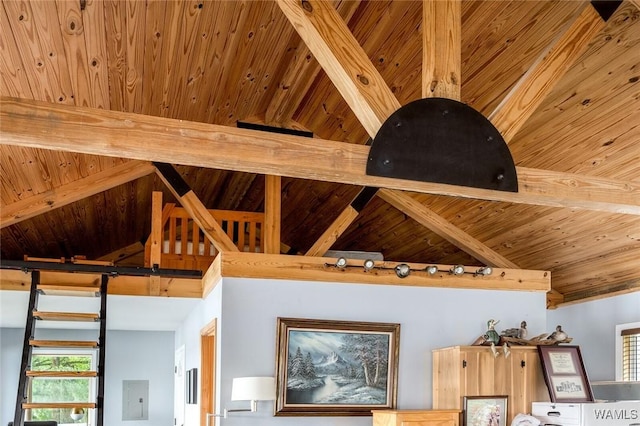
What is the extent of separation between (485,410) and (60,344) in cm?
380

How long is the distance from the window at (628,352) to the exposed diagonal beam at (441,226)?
140cm

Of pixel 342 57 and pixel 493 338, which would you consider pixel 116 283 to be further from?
pixel 342 57

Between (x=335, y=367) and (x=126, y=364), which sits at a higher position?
(x=335, y=367)

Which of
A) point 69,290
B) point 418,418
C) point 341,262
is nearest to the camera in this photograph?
point 418,418

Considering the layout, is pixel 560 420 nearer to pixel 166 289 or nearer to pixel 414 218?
pixel 414 218

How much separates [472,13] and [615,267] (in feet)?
11.7

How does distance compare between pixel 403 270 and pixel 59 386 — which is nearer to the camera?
pixel 403 270

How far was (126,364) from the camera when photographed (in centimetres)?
1030

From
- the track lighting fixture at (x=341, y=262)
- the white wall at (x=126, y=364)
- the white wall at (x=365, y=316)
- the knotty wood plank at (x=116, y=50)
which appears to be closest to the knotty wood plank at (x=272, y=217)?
the white wall at (x=365, y=316)

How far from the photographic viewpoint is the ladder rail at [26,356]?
5.51 m

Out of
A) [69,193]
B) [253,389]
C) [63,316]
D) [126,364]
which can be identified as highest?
[69,193]

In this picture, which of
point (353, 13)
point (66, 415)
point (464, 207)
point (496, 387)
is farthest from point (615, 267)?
point (66, 415)

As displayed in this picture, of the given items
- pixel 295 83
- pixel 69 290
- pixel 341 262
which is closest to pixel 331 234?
pixel 341 262

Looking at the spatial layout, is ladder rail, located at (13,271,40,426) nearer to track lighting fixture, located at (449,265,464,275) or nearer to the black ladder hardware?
the black ladder hardware
